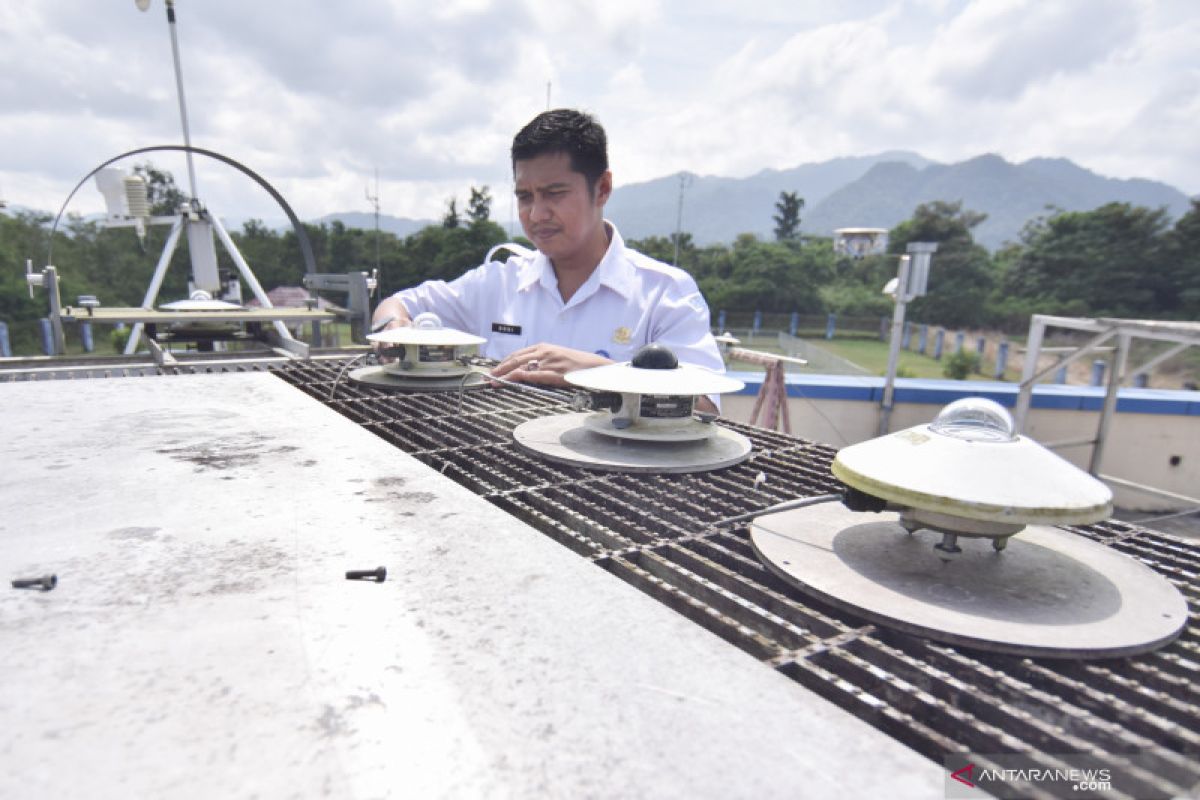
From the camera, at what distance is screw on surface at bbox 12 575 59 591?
1.01m

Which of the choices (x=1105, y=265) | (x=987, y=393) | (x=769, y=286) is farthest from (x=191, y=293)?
(x=1105, y=265)

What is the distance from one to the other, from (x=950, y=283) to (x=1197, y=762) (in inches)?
1997

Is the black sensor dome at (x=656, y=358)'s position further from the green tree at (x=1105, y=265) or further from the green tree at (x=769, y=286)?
the green tree at (x=769, y=286)

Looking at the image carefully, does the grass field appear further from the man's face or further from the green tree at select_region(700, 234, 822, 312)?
the man's face

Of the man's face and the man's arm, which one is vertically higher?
the man's face

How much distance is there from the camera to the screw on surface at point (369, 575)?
1.07 m

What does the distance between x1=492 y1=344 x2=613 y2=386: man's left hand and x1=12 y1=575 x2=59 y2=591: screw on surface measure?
1849 millimetres

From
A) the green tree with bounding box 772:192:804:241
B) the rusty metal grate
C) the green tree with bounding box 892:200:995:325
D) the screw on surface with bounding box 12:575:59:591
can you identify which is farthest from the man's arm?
the green tree with bounding box 772:192:804:241

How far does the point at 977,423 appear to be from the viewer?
122 cm

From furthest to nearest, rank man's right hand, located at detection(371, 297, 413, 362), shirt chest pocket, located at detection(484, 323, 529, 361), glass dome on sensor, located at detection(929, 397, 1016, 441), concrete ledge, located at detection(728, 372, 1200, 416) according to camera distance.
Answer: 1. concrete ledge, located at detection(728, 372, 1200, 416)
2. shirt chest pocket, located at detection(484, 323, 529, 361)
3. man's right hand, located at detection(371, 297, 413, 362)
4. glass dome on sensor, located at detection(929, 397, 1016, 441)
